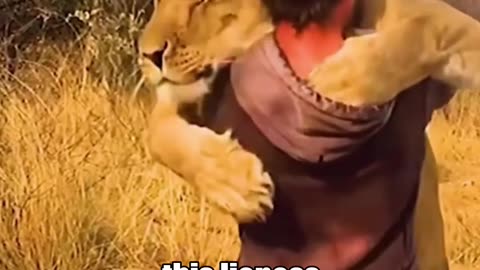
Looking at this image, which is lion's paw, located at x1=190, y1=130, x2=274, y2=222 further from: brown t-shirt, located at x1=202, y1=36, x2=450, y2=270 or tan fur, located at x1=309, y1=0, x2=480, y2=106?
tan fur, located at x1=309, y1=0, x2=480, y2=106

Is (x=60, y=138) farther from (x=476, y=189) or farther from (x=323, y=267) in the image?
(x=476, y=189)

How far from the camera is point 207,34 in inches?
60.4

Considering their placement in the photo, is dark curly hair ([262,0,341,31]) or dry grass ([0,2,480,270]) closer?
dark curly hair ([262,0,341,31])

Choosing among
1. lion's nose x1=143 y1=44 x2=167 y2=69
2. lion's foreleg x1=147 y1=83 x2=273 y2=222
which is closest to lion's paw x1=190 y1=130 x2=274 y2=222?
lion's foreleg x1=147 y1=83 x2=273 y2=222

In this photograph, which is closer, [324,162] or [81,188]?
[324,162]

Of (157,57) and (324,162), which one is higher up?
(157,57)

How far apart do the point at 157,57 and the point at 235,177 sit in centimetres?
18

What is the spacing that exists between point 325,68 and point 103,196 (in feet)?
1.30

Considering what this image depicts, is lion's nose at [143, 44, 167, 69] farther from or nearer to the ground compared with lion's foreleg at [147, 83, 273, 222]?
farther from the ground

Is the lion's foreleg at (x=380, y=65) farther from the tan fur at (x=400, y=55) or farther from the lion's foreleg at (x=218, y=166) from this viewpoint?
the lion's foreleg at (x=218, y=166)

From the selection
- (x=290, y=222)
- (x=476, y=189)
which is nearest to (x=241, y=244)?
(x=290, y=222)

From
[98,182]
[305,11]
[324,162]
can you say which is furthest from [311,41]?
[98,182]

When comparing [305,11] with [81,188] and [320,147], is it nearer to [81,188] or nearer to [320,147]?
[320,147]

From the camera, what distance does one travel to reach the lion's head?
1529 millimetres
